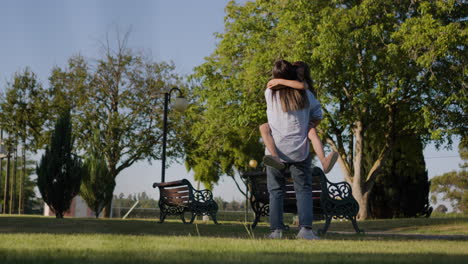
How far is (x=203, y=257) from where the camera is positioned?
3.88 m

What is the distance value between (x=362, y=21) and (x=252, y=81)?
464 centimetres

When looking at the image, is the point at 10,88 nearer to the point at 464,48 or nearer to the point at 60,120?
the point at 60,120

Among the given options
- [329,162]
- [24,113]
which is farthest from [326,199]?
[24,113]

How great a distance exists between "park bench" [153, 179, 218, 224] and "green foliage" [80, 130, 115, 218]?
7722 mm

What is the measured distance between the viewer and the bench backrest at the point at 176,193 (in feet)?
42.6

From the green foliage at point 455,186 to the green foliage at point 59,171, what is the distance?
39.1 meters

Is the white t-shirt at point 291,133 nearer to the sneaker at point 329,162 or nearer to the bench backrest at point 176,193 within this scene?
the sneaker at point 329,162

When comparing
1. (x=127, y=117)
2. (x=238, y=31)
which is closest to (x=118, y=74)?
(x=127, y=117)

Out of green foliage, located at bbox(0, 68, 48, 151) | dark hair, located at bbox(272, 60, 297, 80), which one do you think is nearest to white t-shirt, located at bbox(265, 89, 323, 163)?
dark hair, located at bbox(272, 60, 297, 80)

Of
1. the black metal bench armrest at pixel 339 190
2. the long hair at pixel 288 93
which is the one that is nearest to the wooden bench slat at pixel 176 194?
the black metal bench armrest at pixel 339 190

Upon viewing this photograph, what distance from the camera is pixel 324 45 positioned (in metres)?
19.6

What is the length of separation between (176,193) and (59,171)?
18.6 feet

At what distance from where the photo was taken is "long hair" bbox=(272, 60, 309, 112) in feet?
20.6

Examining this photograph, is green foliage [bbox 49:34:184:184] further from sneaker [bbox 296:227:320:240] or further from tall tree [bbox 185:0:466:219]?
sneaker [bbox 296:227:320:240]
